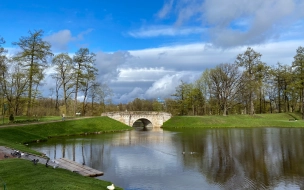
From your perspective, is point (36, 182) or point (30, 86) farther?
point (30, 86)

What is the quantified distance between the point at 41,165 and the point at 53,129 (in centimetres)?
2673

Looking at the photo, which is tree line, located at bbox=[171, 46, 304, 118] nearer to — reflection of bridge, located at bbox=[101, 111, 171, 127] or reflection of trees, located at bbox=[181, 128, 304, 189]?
reflection of bridge, located at bbox=[101, 111, 171, 127]

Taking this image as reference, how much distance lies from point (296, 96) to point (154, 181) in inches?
2711

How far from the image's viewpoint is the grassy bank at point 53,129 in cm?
3222

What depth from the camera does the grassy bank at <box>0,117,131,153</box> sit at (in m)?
32.2

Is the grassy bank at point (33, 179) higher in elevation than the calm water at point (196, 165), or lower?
higher

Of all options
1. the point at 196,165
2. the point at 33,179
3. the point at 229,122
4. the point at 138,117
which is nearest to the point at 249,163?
the point at 196,165

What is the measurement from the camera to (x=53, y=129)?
137 ft

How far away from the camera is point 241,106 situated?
78375 millimetres

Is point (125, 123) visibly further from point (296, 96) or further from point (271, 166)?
point (296, 96)

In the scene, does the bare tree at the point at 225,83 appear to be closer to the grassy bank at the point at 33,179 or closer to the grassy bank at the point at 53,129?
the grassy bank at the point at 53,129

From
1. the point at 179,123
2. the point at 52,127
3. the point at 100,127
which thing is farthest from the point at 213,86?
the point at 52,127

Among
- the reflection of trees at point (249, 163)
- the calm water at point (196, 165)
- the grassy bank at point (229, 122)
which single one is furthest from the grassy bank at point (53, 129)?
the reflection of trees at point (249, 163)

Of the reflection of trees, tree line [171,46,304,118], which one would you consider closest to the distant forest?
tree line [171,46,304,118]
